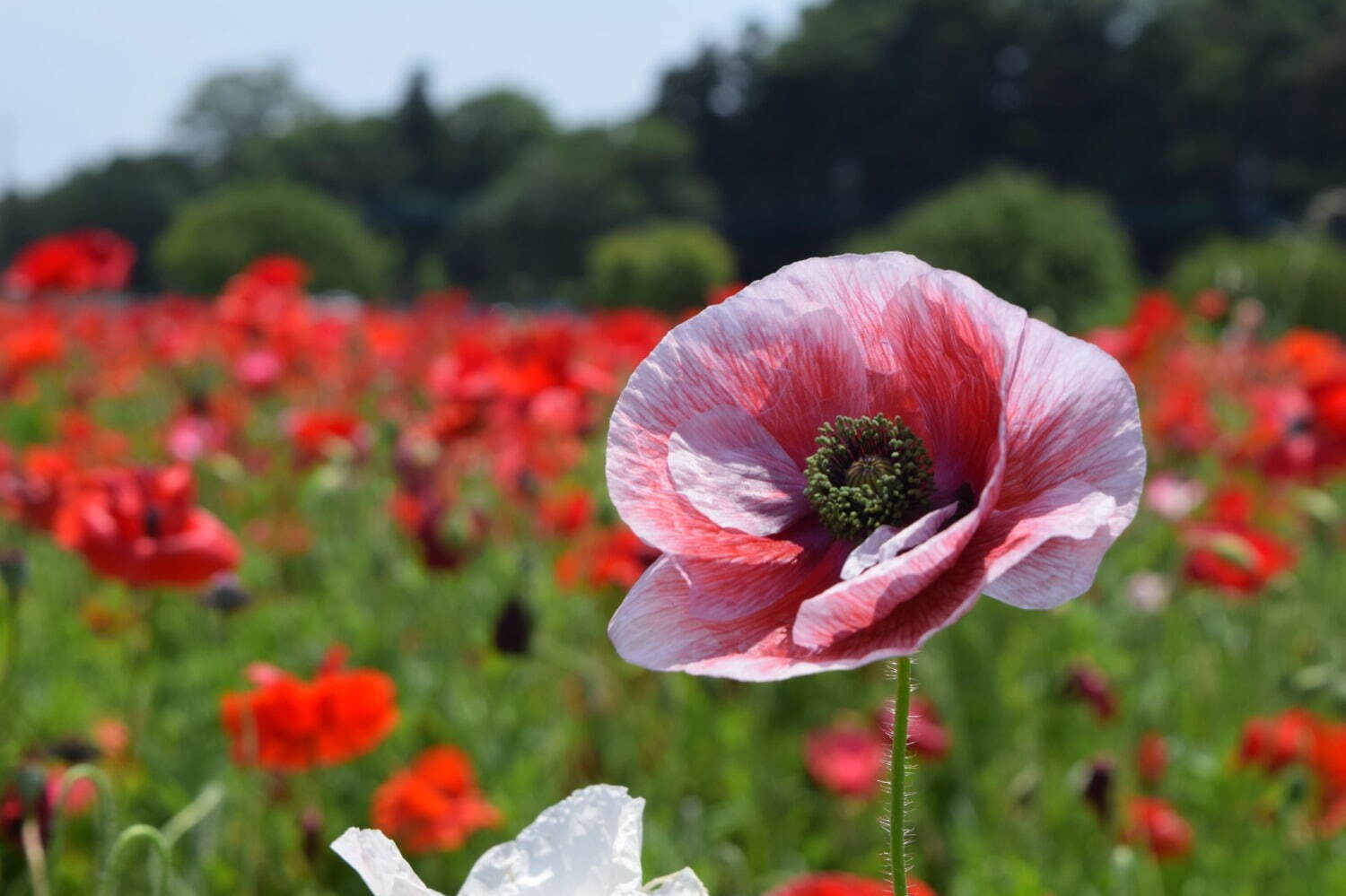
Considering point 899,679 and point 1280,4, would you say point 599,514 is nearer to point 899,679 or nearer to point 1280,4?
point 899,679

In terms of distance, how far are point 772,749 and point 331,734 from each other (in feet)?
3.51

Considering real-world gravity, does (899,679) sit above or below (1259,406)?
above

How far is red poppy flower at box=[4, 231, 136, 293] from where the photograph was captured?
3.35 metres

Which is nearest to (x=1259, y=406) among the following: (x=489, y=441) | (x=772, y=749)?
(x=772, y=749)

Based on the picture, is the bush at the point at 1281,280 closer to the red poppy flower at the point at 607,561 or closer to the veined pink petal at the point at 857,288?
the red poppy flower at the point at 607,561

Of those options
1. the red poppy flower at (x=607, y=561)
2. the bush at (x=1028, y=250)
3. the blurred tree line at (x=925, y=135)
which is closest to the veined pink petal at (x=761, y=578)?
the red poppy flower at (x=607, y=561)

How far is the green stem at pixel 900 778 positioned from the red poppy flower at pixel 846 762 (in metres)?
1.56

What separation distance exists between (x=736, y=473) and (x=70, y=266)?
10.6ft

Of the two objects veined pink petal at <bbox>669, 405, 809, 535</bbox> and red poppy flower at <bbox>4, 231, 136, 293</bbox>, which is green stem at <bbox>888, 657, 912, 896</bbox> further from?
red poppy flower at <bbox>4, 231, 136, 293</bbox>

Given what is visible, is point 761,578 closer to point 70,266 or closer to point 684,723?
point 684,723

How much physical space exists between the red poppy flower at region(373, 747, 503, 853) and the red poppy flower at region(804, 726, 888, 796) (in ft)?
1.95

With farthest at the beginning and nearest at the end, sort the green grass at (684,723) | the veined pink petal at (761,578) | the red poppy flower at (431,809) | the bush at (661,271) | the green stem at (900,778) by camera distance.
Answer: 1. the bush at (661,271)
2. the green grass at (684,723)
3. the red poppy flower at (431,809)
4. the veined pink petal at (761,578)
5. the green stem at (900,778)

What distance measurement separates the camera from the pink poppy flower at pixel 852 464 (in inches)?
19.1

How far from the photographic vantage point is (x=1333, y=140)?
98.1 feet
